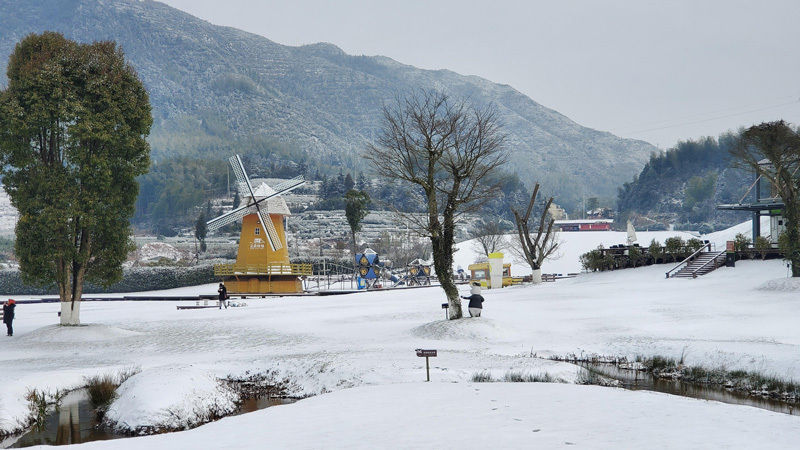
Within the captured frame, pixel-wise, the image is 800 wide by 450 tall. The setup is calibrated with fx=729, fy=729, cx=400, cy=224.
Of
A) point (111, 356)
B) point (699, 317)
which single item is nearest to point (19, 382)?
point (111, 356)

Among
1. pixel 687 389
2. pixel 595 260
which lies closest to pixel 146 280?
pixel 595 260

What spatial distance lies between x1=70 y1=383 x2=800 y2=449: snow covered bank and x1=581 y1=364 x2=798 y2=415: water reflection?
2.86m

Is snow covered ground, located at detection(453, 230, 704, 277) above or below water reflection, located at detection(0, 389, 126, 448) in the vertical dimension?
above

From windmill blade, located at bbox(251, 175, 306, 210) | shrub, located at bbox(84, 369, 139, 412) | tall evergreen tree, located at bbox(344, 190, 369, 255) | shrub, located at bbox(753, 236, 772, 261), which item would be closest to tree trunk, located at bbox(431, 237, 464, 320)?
shrub, located at bbox(84, 369, 139, 412)

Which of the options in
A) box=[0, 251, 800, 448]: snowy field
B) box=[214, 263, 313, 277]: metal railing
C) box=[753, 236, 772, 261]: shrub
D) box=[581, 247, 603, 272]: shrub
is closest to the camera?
box=[0, 251, 800, 448]: snowy field

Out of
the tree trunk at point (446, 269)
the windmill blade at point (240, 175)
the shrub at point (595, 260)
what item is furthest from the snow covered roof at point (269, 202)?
the tree trunk at point (446, 269)

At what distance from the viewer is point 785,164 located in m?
41.8

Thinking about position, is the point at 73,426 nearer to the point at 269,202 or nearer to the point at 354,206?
the point at 269,202

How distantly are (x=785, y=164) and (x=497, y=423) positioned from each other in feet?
119

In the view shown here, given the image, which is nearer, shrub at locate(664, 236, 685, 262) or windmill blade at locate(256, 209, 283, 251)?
shrub at locate(664, 236, 685, 262)

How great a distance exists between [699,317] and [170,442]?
23.7 m

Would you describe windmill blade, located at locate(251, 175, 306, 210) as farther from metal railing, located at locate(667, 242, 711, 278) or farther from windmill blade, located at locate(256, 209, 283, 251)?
metal railing, located at locate(667, 242, 711, 278)

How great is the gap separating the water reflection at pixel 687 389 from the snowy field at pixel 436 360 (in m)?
1.63

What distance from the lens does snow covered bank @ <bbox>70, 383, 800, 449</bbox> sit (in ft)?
36.8
